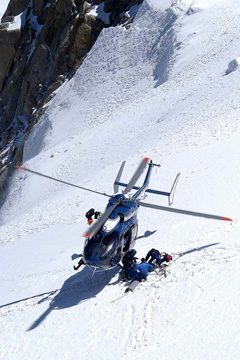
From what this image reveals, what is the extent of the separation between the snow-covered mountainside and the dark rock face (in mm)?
3721

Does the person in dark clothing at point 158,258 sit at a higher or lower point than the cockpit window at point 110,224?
lower

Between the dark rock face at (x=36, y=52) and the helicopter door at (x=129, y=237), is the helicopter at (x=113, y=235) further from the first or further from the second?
the dark rock face at (x=36, y=52)

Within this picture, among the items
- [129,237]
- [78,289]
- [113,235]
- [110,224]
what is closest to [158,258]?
[129,237]

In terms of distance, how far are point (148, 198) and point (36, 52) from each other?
38.9m

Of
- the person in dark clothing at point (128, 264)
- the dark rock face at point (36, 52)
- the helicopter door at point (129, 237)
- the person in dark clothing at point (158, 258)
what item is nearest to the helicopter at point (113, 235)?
the helicopter door at point (129, 237)

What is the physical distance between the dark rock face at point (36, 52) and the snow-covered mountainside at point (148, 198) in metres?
3.72

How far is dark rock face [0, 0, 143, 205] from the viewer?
4441cm

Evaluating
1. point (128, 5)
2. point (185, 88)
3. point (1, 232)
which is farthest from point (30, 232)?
point (128, 5)

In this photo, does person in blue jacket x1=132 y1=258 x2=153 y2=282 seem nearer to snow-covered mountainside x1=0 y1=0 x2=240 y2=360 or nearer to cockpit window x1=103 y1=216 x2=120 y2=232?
snow-covered mountainside x1=0 y1=0 x2=240 y2=360

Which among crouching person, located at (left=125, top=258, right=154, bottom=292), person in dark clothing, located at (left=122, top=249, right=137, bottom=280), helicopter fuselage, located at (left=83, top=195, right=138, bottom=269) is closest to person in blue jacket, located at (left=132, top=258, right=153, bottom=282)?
crouching person, located at (left=125, top=258, right=154, bottom=292)

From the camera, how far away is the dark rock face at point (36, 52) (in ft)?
146

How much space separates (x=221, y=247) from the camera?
10.4 metres

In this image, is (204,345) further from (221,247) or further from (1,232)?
(1,232)

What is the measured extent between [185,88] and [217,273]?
65.7 feet
